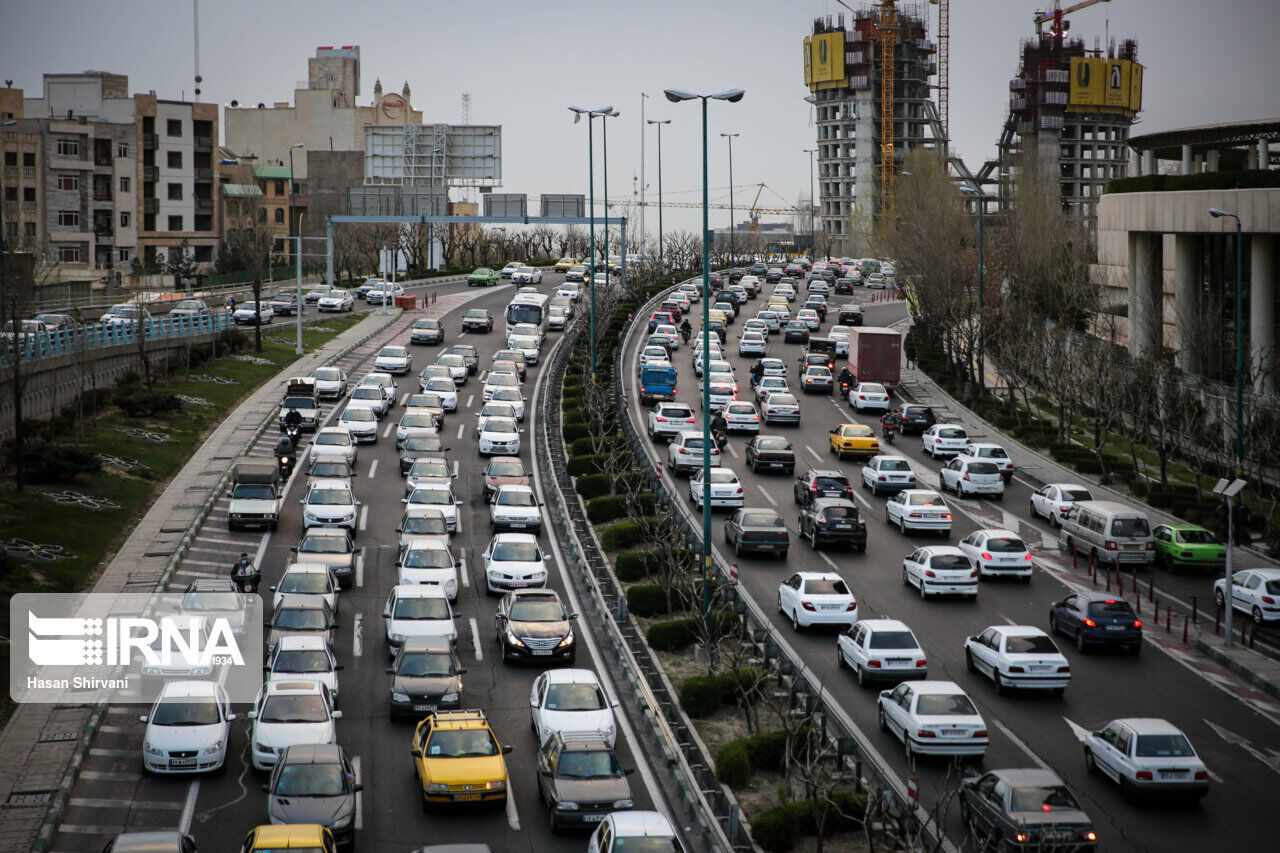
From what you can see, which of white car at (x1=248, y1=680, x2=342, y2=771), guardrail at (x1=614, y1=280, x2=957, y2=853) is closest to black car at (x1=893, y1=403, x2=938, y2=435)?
guardrail at (x1=614, y1=280, x2=957, y2=853)

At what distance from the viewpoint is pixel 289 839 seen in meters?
16.8

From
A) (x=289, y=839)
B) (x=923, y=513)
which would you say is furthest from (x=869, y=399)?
(x=289, y=839)

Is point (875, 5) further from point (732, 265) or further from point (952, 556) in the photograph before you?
point (952, 556)

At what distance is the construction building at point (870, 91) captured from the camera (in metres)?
189

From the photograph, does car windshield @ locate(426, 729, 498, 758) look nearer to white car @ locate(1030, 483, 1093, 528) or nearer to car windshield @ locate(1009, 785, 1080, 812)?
car windshield @ locate(1009, 785, 1080, 812)

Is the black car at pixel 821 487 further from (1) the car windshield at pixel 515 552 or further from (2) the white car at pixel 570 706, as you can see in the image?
(2) the white car at pixel 570 706

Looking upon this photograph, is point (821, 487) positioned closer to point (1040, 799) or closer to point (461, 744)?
point (461, 744)

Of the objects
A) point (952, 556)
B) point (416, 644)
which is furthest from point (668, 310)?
point (416, 644)

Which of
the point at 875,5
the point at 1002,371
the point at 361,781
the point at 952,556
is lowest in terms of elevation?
the point at 361,781

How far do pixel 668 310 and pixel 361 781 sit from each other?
6401 centimetres

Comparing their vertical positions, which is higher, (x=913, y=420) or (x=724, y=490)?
(x=913, y=420)

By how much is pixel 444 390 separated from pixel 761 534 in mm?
23094

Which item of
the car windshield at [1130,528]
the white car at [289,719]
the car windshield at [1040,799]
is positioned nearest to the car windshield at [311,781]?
the white car at [289,719]

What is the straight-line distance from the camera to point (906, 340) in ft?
252
